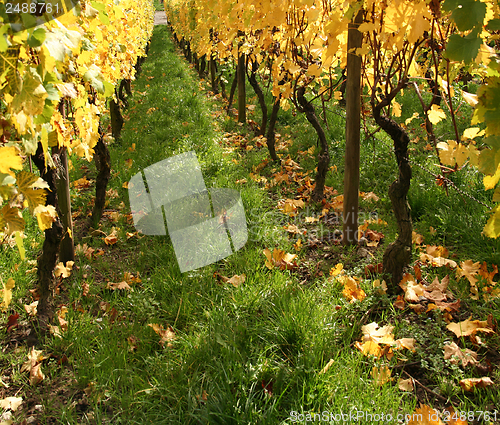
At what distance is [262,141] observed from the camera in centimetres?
560

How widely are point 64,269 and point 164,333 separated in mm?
1030

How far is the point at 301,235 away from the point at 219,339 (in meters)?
1.49

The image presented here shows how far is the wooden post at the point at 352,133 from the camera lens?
2.44 m

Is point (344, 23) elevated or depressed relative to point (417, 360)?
elevated

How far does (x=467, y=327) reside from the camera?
5.89 ft

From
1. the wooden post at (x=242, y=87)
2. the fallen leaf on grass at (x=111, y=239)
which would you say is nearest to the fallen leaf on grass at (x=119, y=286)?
the fallen leaf on grass at (x=111, y=239)

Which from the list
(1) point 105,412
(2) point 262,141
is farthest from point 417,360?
(2) point 262,141

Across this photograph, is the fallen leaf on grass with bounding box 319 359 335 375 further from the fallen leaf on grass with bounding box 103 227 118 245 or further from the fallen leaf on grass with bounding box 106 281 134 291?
the fallen leaf on grass with bounding box 103 227 118 245

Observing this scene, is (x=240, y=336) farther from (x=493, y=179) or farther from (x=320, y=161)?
(x=320, y=161)

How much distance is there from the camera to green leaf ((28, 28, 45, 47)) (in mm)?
965

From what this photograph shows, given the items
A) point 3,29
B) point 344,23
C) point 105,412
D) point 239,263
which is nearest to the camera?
point 3,29

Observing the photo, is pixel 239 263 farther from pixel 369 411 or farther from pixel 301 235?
pixel 369 411

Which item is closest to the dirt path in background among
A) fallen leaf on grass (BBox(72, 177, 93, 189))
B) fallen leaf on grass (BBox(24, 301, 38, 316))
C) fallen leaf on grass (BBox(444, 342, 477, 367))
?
fallen leaf on grass (BBox(72, 177, 93, 189))

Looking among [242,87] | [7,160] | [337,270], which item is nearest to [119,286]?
[337,270]
